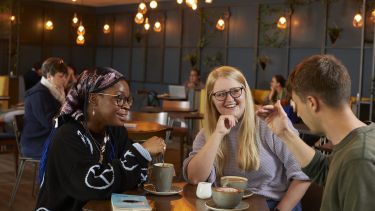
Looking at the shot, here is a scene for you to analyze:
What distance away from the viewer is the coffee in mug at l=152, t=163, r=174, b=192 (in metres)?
2.30

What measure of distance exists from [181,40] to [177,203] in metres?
12.1

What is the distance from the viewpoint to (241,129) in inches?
108

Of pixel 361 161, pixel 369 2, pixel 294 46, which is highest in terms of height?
pixel 369 2

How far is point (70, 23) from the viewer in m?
16.1

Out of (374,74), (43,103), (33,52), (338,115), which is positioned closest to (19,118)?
(43,103)

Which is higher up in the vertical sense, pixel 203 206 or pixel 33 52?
pixel 33 52

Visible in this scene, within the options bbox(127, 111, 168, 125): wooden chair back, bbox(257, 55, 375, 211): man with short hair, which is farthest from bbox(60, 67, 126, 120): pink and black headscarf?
bbox(127, 111, 168, 125): wooden chair back

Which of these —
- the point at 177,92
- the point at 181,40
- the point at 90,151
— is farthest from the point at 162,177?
the point at 181,40

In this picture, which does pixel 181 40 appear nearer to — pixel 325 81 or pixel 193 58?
pixel 193 58

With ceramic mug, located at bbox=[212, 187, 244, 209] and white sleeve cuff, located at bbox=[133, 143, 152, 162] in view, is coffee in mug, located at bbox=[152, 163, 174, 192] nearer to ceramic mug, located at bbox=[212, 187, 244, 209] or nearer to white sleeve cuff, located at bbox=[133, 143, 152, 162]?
white sleeve cuff, located at bbox=[133, 143, 152, 162]

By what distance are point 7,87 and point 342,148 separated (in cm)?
1233

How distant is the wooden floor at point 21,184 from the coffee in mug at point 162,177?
1.93m

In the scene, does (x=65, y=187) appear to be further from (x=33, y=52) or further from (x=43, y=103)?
(x=33, y=52)

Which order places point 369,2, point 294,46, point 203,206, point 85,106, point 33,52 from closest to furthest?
point 203,206
point 85,106
point 369,2
point 294,46
point 33,52
